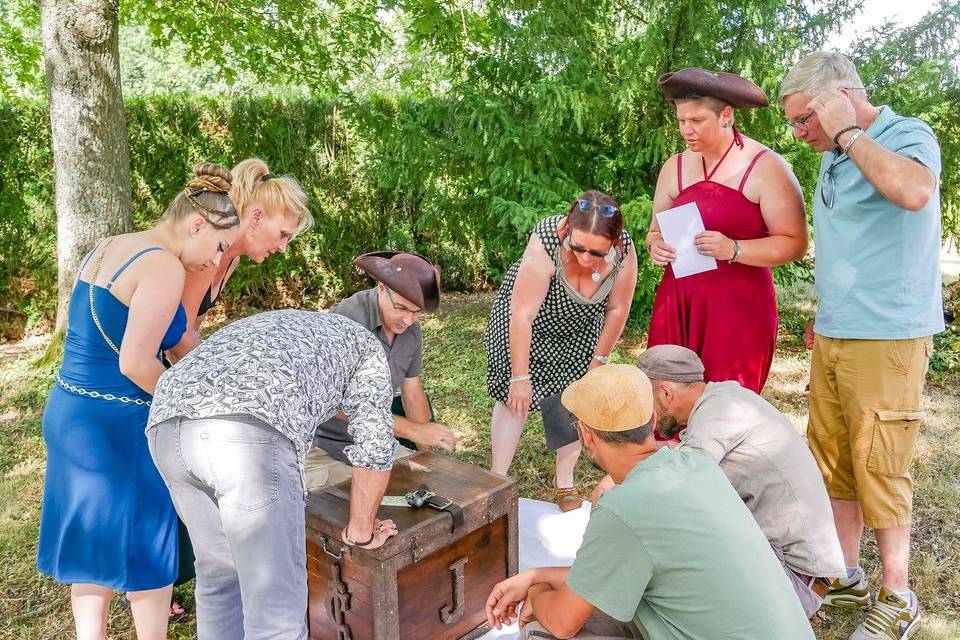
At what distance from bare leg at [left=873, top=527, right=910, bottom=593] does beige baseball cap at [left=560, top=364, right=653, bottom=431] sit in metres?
1.38

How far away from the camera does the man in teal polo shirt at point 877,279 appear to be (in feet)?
8.03

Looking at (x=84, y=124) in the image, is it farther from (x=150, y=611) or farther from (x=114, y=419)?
(x=150, y=611)

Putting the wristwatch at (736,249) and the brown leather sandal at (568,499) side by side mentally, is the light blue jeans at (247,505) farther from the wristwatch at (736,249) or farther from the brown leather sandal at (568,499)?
the brown leather sandal at (568,499)

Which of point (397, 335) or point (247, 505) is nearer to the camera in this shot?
point (247, 505)

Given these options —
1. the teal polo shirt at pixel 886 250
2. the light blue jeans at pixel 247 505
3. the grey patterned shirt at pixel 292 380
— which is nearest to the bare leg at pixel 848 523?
the teal polo shirt at pixel 886 250

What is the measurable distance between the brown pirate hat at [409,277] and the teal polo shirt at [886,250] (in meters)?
1.45

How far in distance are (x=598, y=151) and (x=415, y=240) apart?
274cm

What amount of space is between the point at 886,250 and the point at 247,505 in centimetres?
220

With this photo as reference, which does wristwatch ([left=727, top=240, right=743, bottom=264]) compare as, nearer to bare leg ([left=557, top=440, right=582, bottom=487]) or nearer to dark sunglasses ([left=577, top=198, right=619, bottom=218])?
dark sunglasses ([left=577, top=198, right=619, bottom=218])

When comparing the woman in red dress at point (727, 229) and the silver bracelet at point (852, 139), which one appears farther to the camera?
the woman in red dress at point (727, 229)

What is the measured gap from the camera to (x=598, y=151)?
654cm

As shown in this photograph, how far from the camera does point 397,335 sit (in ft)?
9.50

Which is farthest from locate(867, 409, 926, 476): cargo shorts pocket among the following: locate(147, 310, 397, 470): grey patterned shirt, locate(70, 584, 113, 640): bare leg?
locate(70, 584, 113, 640): bare leg

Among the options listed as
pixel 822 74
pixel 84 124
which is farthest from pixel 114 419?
pixel 84 124
